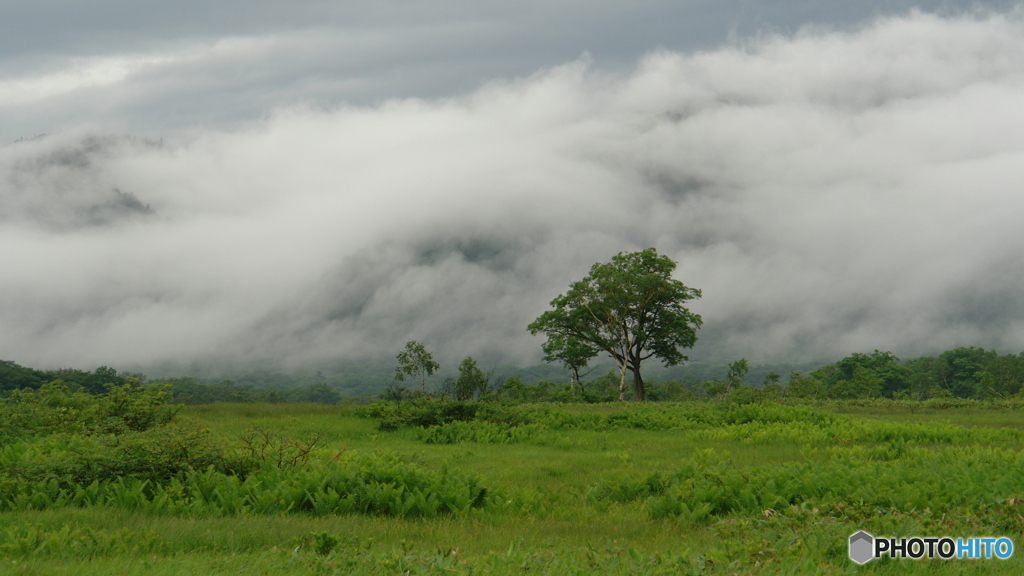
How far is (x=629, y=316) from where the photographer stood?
4631 centimetres

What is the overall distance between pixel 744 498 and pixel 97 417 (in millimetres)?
14336

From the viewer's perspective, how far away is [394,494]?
353 inches

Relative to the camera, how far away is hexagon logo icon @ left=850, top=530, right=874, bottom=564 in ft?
21.2

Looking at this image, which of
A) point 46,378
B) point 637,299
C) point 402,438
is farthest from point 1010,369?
point 46,378

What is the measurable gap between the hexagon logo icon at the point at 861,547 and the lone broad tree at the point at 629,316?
126 feet

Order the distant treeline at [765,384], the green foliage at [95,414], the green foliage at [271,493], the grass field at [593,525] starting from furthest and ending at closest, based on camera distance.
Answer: the distant treeline at [765,384], the green foliage at [95,414], the green foliage at [271,493], the grass field at [593,525]

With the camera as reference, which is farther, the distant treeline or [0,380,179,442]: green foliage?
the distant treeline

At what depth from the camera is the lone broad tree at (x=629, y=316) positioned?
45.4 meters

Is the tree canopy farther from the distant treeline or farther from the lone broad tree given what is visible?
the lone broad tree

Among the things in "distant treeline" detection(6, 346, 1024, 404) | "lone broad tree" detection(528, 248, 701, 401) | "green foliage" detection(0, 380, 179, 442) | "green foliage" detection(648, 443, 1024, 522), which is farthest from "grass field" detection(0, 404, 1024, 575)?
"lone broad tree" detection(528, 248, 701, 401)

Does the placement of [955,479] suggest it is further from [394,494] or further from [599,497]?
[394,494]

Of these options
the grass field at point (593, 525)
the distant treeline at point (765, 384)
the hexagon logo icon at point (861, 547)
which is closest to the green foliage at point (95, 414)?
the distant treeline at point (765, 384)

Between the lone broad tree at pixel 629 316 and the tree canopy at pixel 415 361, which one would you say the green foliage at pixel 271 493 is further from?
the tree canopy at pixel 415 361

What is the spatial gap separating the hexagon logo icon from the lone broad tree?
126 ft
